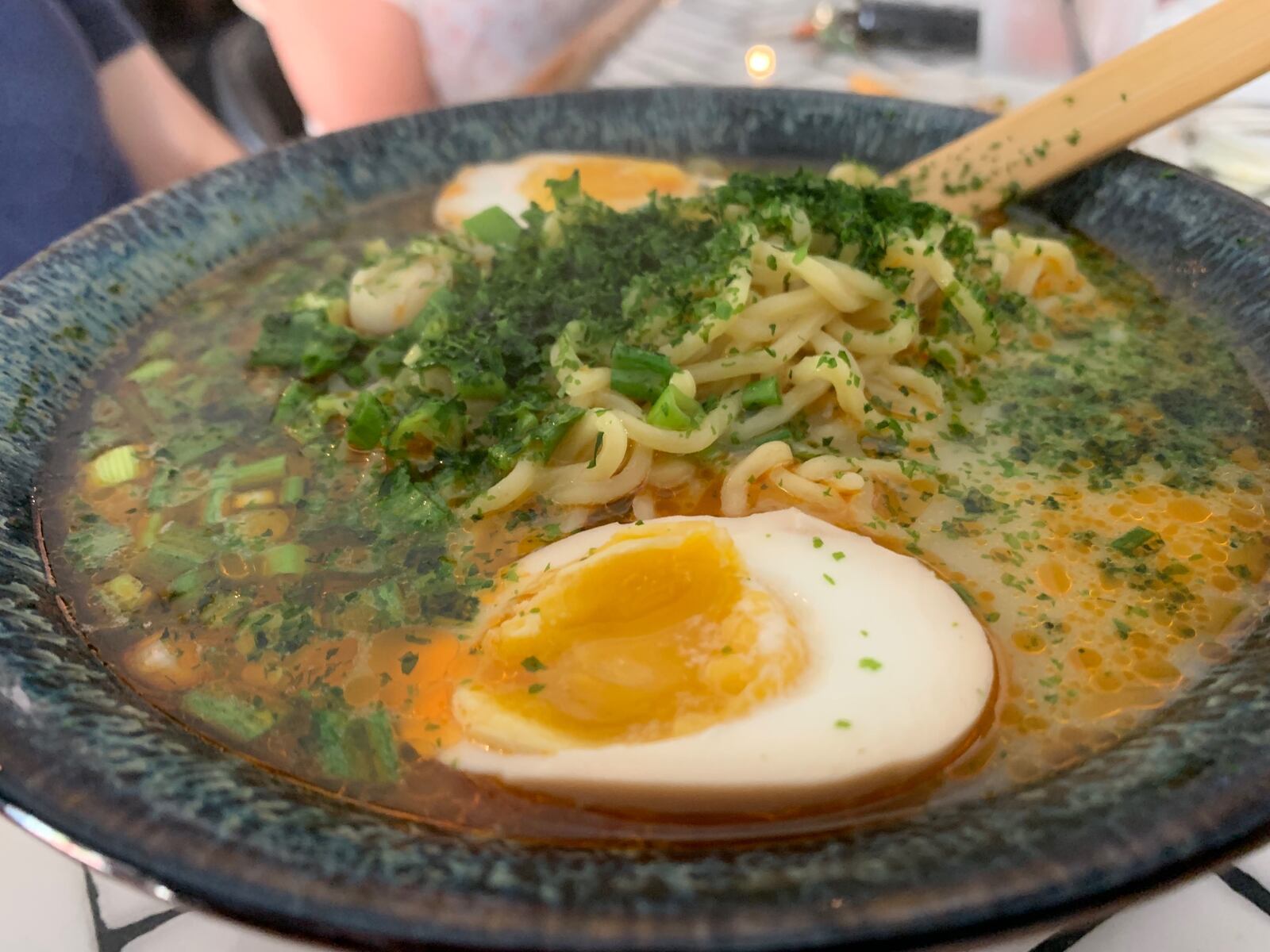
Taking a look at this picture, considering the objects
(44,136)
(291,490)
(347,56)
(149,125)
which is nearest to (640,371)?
(291,490)

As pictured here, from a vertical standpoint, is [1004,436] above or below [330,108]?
below

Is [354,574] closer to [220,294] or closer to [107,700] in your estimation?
[107,700]

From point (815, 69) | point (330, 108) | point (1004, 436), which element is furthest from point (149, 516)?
point (815, 69)

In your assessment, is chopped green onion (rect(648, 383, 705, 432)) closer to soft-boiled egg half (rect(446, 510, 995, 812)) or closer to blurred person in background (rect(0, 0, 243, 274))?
soft-boiled egg half (rect(446, 510, 995, 812))

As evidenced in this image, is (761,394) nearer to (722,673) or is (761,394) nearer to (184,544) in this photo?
(722,673)

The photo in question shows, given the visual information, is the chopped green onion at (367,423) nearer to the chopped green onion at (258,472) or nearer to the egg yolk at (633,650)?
the chopped green onion at (258,472)

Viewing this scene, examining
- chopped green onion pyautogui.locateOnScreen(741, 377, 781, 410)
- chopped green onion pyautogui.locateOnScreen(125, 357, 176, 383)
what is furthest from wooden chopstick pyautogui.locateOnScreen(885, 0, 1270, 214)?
chopped green onion pyautogui.locateOnScreen(125, 357, 176, 383)

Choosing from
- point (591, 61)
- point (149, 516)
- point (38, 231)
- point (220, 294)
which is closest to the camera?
point (149, 516)
